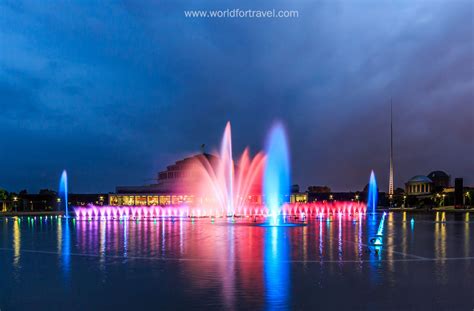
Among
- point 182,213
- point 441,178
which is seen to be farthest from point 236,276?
point 441,178

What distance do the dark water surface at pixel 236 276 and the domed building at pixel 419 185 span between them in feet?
495

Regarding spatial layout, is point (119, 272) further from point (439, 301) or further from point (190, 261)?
point (439, 301)

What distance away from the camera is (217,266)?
15.6 m

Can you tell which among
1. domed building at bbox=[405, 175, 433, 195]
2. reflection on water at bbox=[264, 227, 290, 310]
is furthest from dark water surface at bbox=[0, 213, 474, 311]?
domed building at bbox=[405, 175, 433, 195]

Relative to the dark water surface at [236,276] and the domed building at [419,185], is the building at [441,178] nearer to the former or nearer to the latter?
the domed building at [419,185]

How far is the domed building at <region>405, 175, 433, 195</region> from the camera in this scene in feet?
539

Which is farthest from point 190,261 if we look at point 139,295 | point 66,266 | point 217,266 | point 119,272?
point 139,295

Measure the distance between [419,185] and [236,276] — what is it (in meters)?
166

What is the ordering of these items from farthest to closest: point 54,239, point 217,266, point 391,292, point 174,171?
point 174,171 < point 54,239 < point 217,266 < point 391,292

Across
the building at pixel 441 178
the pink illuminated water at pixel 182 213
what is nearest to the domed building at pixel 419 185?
the building at pixel 441 178

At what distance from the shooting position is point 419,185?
552ft

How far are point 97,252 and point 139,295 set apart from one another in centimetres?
846

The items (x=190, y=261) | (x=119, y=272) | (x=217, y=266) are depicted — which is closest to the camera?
(x=119, y=272)

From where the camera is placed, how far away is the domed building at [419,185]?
164 meters
